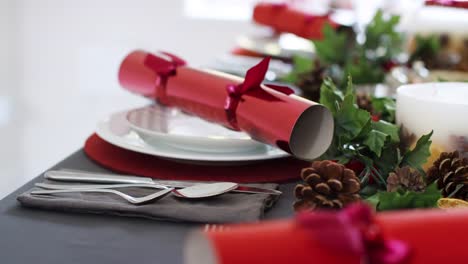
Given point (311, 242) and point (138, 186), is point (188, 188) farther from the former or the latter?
point (311, 242)

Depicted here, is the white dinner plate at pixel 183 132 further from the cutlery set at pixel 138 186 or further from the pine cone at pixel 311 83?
the pine cone at pixel 311 83

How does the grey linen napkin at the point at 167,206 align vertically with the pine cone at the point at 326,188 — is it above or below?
below

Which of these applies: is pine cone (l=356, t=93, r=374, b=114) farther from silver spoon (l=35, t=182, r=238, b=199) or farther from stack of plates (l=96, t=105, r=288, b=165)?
silver spoon (l=35, t=182, r=238, b=199)

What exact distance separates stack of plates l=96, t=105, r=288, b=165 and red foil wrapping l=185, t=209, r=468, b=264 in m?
0.40

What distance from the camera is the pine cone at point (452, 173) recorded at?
1.95 ft

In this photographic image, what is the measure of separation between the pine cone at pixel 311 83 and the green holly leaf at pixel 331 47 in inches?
9.2

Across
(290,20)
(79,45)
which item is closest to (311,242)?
(290,20)

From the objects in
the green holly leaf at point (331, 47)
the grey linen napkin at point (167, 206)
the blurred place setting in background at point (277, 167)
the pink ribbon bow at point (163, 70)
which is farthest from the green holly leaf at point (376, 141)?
the green holly leaf at point (331, 47)

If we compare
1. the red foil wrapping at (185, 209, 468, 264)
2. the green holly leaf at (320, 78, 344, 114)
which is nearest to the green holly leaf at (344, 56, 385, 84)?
the green holly leaf at (320, 78, 344, 114)

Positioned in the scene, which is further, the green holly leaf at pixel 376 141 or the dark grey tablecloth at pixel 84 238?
the green holly leaf at pixel 376 141

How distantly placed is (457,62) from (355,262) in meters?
1.01

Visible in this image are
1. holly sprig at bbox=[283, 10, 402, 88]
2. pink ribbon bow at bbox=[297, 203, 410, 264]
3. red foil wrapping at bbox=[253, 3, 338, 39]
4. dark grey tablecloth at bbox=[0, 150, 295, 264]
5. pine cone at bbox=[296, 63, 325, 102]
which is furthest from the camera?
red foil wrapping at bbox=[253, 3, 338, 39]

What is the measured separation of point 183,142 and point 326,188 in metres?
0.27

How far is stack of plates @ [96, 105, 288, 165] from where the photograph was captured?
0.75 m
